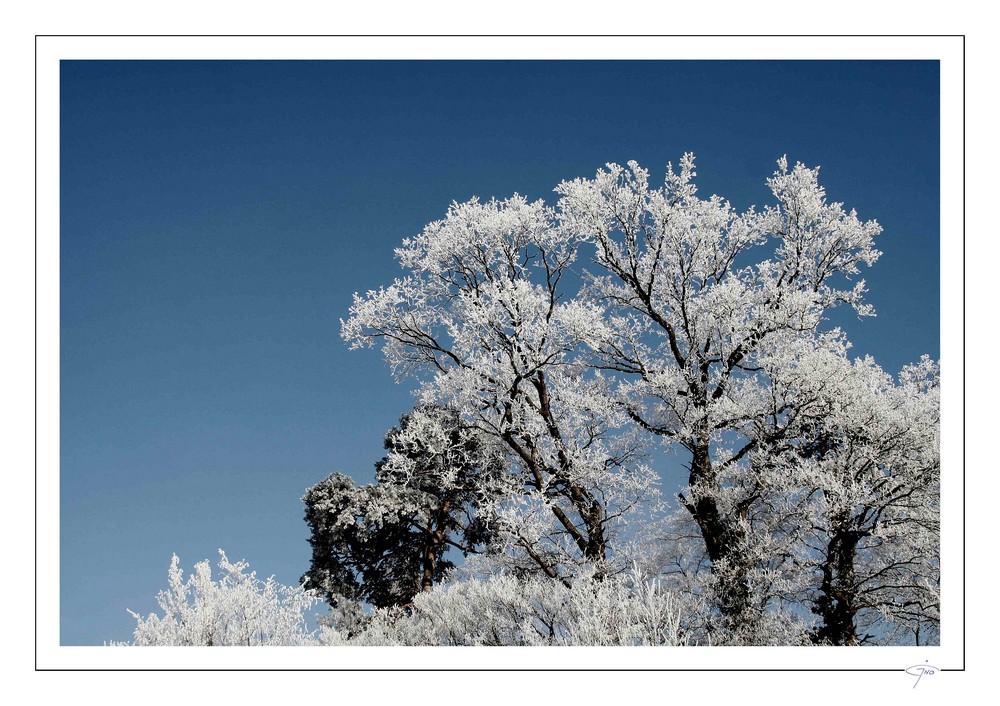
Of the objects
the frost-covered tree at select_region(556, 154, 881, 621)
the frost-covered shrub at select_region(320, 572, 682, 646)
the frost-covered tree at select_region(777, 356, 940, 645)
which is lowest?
the frost-covered shrub at select_region(320, 572, 682, 646)

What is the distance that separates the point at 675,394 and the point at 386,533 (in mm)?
6309

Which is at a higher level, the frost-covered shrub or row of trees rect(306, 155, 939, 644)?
row of trees rect(306, 155, 939, 644)

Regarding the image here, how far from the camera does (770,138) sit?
1199 centimetres

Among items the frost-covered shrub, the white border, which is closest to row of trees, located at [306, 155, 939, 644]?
the frost-covered shrub

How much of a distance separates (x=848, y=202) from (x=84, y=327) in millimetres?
10721

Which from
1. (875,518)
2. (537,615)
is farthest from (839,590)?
(537,615)

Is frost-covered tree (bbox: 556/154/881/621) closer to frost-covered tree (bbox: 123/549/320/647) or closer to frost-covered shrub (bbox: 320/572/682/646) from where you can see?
frost-covered shrub (bbox: 320/572/682/646)

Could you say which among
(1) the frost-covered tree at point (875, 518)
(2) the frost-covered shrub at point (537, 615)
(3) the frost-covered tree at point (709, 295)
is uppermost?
(3) the frost-covered tree at point (709, 295)

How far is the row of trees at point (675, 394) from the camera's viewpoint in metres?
11.1

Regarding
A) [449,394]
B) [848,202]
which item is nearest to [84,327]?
[449,394]
